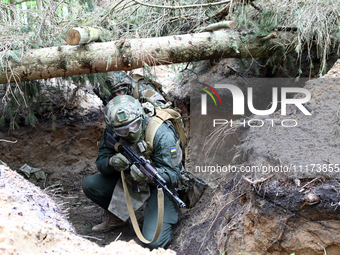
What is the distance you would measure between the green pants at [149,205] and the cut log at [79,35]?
209cm

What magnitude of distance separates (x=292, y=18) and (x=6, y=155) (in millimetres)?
5792

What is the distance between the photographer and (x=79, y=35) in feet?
13.7

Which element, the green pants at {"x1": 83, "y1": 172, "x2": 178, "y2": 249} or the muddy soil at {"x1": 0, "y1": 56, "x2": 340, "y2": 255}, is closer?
the muddy soil at {"x1": 0, "y1": 56, "x2": 340, "y2": 255}

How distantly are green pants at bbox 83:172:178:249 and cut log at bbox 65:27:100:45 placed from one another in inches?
82.1

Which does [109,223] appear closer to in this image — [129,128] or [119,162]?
[119,162]

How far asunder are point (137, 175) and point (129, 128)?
25.7 inches

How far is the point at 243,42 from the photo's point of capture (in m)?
4.82

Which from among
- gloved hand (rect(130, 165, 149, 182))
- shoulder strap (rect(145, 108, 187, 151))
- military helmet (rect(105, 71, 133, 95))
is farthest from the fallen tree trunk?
gloved hand (rect(130, 165, 149, 182))

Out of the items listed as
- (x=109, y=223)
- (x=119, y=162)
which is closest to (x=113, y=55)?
(x=119, y=162)

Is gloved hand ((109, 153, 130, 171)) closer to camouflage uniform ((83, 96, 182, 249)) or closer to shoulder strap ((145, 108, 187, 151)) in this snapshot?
camouflage uniform ((83, 96, 182, 249))

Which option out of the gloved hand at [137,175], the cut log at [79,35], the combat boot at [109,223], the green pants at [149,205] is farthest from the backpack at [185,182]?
the cut log at [79,35]

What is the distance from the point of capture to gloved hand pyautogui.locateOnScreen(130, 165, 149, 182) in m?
4.31

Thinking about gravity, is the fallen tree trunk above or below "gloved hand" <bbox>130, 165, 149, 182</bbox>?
above

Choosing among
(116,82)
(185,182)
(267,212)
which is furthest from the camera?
(116,82)
